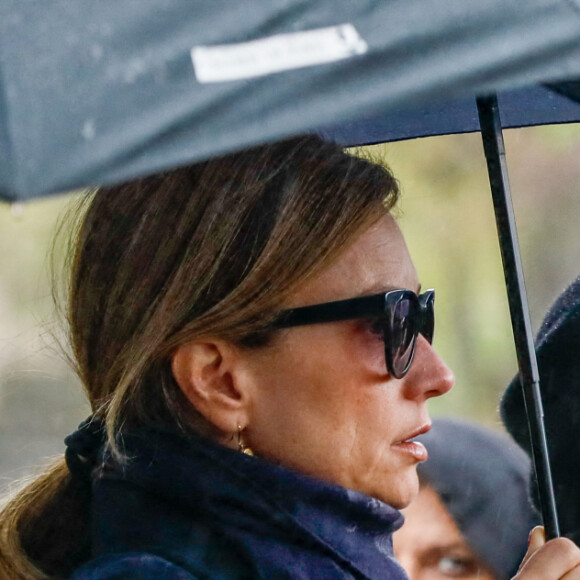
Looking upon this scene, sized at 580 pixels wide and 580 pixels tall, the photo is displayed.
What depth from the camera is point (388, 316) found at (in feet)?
7.45

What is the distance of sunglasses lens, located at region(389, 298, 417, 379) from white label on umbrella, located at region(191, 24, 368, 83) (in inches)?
42.2

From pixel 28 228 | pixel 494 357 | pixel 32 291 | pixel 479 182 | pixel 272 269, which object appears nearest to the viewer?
pixel 272 269

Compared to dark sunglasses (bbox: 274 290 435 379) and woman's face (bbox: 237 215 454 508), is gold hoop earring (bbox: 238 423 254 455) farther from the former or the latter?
dark sunglasses (bbox: 274 290 435 379)

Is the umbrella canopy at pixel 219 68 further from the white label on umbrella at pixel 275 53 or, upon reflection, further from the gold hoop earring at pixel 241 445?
the gold hoop earring at pixel 241 445

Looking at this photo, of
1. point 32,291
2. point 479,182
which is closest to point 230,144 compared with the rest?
point 32,291

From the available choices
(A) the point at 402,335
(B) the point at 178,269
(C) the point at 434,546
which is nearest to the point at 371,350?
(A) the point at 402,335

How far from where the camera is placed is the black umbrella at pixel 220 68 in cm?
115

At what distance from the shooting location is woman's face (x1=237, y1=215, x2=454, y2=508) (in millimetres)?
2217

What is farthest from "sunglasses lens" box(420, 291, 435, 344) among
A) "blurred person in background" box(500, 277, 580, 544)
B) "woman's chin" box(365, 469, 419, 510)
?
"blurred person in background" box(500, 277, 580, 544)

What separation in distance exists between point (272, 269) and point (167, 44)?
102 centimetres

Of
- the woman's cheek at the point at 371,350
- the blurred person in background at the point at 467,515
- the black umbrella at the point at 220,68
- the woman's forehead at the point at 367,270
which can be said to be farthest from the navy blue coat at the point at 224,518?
the blurred person in background at the point at 467,515

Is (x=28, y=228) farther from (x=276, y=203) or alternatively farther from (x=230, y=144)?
(x=230, y=144)

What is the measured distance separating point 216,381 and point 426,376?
44cm

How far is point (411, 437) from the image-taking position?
7.59ft
